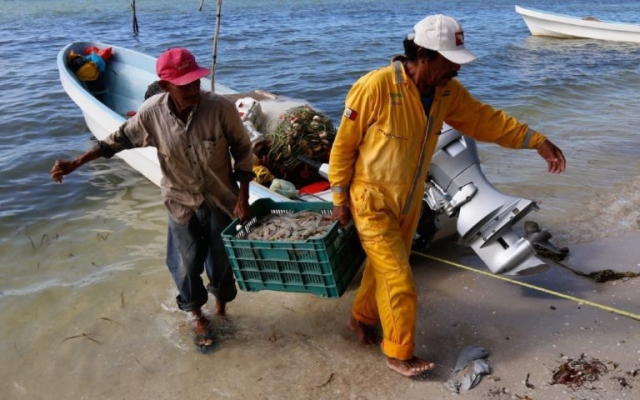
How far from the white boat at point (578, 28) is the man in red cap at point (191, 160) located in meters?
16.6

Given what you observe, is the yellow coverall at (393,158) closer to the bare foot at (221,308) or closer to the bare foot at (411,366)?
the bare foot at (411,366)

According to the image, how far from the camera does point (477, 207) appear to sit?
170 inches

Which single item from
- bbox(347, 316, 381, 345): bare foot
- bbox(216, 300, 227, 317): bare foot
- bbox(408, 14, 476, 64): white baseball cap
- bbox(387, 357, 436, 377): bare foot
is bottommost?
bbox(216, 300, 227, 317): bare foot

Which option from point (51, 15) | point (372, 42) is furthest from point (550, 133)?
point (51, 15)

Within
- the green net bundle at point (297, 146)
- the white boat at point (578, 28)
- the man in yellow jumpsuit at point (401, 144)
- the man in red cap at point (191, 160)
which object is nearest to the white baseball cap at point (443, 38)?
the man in yellow jumpsuit at point (401, 144)

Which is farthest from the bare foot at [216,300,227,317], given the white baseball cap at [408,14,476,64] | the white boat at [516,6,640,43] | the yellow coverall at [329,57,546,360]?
the white boat at [516,6,640,43]

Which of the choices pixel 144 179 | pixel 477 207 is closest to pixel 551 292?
pixel 477 207

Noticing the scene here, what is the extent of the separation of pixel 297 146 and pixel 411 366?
2.71 metres

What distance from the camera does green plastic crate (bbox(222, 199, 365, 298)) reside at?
3.30 m

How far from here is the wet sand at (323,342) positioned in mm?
3637

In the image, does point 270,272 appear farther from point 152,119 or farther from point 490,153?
point 490,153

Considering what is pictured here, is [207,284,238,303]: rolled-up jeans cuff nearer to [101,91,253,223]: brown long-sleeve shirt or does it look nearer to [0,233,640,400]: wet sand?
[0,233,640,400]: wet sand

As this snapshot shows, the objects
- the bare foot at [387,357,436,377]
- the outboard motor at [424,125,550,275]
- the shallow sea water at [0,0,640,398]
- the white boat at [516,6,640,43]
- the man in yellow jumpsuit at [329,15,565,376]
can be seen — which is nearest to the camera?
the man in yellow jumpsuit at [329,15,565,376]

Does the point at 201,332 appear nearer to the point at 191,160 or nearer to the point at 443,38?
the point at 191,160
